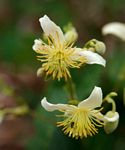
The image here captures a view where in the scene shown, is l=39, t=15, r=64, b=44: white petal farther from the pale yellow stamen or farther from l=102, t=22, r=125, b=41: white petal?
l=102, t=22, r=125, b=41: white petal

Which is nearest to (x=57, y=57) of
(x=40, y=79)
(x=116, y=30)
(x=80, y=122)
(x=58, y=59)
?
(x=58, y=59)

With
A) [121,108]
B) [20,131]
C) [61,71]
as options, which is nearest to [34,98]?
[20,131]

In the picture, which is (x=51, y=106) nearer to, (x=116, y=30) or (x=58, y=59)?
(x=58, y=59)

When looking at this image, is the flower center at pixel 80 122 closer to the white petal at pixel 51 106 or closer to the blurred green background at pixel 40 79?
the white petal at pixel 51 106

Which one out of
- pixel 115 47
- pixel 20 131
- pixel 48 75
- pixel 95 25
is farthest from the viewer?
pixel 95 25

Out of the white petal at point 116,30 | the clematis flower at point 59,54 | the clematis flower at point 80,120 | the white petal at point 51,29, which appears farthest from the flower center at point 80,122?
the white petal at point 116,30

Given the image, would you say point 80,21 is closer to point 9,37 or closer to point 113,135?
point 9,37
